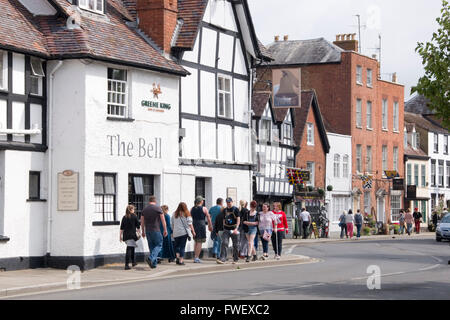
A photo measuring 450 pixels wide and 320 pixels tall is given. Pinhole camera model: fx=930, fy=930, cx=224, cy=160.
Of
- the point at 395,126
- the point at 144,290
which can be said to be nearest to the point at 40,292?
the point at 144,290

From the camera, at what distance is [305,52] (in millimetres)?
61656

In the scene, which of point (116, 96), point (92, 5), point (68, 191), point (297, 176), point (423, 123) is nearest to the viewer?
point (68, 191)

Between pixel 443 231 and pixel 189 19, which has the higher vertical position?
pixel 189 19

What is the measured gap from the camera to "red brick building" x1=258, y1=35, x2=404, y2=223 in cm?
5991

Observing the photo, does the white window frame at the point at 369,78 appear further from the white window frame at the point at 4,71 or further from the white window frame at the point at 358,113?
the white window frame at the point at 4,71

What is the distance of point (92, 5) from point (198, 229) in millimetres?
7170

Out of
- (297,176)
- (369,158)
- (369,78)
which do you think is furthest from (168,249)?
(369,78)

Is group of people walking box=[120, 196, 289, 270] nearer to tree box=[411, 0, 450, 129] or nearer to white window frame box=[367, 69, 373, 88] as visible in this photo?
tree box=[411, 0, 450, 129]

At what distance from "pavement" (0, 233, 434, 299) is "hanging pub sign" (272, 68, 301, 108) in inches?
688

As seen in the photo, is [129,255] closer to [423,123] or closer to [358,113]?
[358,113]

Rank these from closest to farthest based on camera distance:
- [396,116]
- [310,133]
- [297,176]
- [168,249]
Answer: [168,249] < [297,176] < [310,133] < [396,116]

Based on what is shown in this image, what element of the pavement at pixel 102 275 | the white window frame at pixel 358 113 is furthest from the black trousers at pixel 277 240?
the white window frame at pixel 358 113

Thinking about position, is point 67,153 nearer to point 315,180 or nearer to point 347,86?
point 315,180

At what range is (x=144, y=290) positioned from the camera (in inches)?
735
